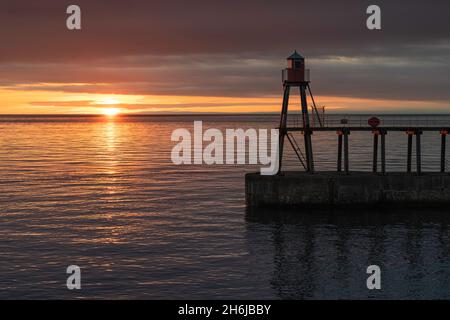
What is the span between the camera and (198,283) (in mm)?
27438

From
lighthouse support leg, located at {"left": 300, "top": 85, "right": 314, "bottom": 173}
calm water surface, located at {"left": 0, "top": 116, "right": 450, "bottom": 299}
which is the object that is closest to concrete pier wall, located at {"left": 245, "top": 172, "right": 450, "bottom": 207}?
calm water surface, located at {"left": 0, "top": 116, "right": 450, "bottom": 299}

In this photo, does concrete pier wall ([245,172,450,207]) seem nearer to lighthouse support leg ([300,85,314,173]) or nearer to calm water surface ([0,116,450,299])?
calm water surface ([0,116,450,299])

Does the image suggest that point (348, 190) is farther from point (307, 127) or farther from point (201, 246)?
point (201, 246)

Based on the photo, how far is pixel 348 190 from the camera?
1758 inches

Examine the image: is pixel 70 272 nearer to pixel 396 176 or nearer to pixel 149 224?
pixel 149 224

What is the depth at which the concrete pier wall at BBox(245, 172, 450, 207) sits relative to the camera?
4438 cm

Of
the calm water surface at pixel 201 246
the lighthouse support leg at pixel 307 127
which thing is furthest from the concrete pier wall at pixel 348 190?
the lighthouse support leg at pixel 307 127

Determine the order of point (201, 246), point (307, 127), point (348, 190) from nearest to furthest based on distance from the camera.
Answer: point (201, 246)
point (348, 190)
point (307, 127)

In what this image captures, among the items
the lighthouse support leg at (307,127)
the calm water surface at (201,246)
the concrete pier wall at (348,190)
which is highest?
the lighthouse support leg at (307,127)

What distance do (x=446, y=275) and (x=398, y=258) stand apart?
3.42 m

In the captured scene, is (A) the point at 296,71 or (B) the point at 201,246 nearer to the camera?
(B) the point at 201,246

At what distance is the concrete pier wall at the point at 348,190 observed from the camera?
4438 centimetres

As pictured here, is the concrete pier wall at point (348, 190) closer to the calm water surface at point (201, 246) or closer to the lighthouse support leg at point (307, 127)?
the calm water surface at point (201, 246)

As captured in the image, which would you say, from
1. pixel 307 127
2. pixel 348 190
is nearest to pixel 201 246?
pixel 348 190
